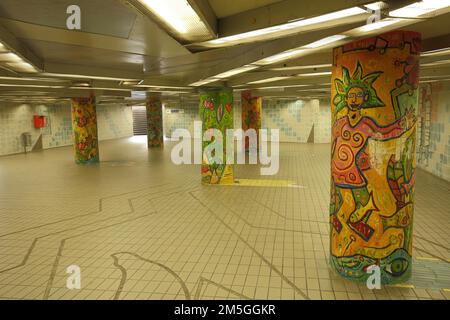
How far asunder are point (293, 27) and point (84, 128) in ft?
45.5

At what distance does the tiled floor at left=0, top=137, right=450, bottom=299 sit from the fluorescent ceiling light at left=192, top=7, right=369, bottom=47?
287 cm

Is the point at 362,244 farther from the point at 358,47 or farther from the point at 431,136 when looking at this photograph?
the point at 431,136

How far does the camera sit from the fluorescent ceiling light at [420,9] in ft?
7.54

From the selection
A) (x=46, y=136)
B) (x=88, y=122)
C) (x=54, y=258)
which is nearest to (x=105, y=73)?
(x=54, y=258)

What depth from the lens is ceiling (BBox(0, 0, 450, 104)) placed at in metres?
2.98

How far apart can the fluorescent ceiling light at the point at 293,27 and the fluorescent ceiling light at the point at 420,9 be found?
0.23 metres

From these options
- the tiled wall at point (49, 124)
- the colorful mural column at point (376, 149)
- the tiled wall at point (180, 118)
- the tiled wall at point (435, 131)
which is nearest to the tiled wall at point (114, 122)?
the tiled wall at point (49, 124)

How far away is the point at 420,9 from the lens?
246 centimetres

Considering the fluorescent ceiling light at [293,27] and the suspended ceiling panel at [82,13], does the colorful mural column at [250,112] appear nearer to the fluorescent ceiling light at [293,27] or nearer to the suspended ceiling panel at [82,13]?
the suspended ceiling panel at [82,13]

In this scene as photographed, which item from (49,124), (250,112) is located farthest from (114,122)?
(250,112)

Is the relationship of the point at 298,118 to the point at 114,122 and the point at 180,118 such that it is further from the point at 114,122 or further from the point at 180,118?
the point at 114,122

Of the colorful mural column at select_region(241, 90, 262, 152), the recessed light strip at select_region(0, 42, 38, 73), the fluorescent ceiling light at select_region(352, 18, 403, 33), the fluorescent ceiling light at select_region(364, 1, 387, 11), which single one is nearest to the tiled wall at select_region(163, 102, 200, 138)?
the colorful mural column at select_region(241, 90, 262, 152)

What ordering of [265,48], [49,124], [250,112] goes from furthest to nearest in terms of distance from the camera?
1. [49,124]
2. [250,112]
3. [265,48]

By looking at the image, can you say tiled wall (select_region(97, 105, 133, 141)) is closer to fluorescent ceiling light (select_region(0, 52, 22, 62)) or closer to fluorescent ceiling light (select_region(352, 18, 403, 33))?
fluorescent ceiling light (select_region(0, 52, 22, 62))
